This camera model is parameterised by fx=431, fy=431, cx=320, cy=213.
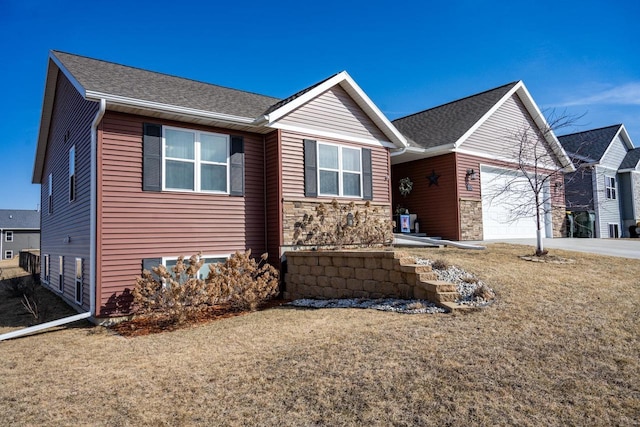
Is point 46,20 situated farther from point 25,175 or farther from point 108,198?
point 25,175

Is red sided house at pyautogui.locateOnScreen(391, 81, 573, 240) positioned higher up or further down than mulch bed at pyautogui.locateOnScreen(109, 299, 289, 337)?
higher up

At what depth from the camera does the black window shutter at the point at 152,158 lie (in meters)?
8.91

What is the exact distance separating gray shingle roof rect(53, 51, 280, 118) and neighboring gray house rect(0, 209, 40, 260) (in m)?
38.4

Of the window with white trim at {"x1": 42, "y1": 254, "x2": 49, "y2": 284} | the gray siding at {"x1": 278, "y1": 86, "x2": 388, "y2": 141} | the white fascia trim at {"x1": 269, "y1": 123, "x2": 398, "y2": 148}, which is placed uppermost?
the gray siding at {"x1": 278, "y1": 86, "x2": 388, "y2": 141}

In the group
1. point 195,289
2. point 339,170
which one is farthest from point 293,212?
point 195,289

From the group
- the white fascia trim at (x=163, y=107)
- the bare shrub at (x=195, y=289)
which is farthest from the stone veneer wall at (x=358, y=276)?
the white fascia trim at (x=163, y=107)

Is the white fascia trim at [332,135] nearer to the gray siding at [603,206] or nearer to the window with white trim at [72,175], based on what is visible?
the window with white trim at [72,175]

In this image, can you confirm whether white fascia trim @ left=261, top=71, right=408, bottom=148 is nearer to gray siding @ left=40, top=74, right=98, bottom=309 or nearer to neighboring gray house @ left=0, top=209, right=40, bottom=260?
gray siding @ left=40, top=74, right=98, bottom=309

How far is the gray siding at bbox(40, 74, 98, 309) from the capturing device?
30.3 feet

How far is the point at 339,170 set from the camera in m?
11.6

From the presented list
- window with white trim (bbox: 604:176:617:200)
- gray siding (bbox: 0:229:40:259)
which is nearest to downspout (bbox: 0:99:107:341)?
window with white trim (bbox: 604:176:617:200)

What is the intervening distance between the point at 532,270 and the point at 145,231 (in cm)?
784

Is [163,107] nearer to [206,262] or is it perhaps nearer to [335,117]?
[206,262]

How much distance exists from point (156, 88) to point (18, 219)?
41666 mm
